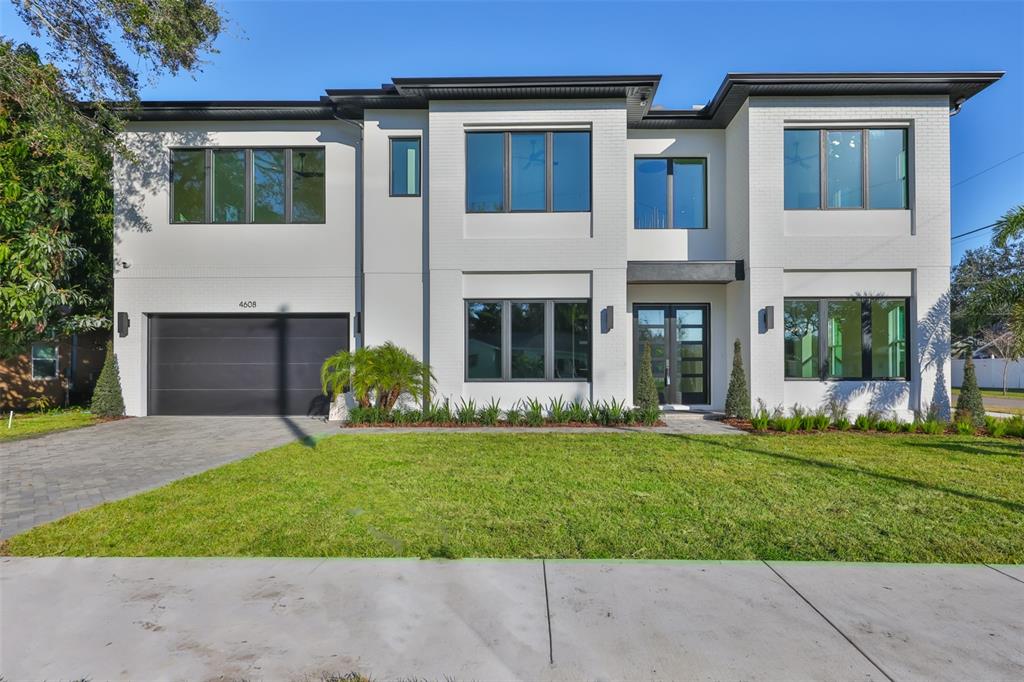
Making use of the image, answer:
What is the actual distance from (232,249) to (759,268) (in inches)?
449

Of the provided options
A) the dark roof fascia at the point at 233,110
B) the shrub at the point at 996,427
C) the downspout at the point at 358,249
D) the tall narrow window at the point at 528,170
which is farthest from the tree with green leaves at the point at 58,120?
the shrub at the point at 996,427

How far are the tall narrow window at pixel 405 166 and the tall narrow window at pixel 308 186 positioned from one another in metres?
1.73

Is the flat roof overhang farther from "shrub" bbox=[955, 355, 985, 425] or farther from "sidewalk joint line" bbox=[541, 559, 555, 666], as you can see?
"sidewalk joint line" bbox=[541, 559, 555, 666]

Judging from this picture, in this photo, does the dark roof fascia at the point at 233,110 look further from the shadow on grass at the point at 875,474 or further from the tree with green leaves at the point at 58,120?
the shadow on grass at the point at 875,474

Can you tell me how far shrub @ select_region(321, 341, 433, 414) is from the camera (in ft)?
33.3

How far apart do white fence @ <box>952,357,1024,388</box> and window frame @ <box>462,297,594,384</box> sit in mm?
23887

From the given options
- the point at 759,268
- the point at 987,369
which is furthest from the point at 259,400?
the point at 987,369

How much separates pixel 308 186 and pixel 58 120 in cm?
445

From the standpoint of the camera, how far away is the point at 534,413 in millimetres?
10219

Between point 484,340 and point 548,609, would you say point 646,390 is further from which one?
point 548,609

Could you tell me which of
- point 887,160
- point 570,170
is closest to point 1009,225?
point 887,160

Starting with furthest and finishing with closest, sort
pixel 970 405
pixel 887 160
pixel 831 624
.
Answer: pixel 887 160, pixel 970 405, pixel 831 624

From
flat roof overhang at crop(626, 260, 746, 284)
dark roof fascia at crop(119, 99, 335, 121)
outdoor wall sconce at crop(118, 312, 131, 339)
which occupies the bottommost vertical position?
outdoor wall sconce at crop(118, 312, 131, 339)

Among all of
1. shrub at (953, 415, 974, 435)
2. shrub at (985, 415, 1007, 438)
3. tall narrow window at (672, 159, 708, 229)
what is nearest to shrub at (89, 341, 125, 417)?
tall narrow window at (672, 159, 708, 229)
